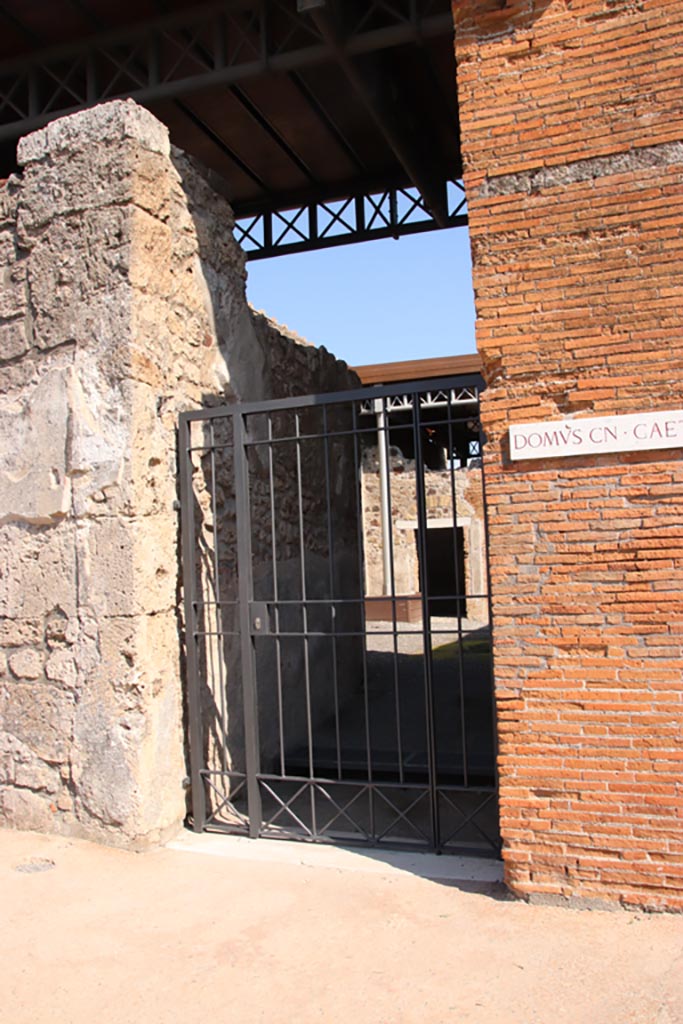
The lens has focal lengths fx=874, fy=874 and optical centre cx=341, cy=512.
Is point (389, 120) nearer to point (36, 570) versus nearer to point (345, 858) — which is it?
point (36, 570)

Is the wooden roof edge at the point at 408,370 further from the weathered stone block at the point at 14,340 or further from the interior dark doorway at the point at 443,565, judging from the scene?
the weathered stone block at the point at 14,340

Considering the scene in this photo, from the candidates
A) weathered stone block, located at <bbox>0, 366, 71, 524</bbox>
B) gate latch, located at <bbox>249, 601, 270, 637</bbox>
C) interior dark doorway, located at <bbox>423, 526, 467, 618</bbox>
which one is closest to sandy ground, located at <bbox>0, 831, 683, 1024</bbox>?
gate latch, located at <bbox>249, 601, 270, 637</bbox>

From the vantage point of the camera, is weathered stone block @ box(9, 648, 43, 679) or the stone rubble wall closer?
weathered stone block @ box(9, 648, 43, 679)

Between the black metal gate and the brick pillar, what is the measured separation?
12.3 inches

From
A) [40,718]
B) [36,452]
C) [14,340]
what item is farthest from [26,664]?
[14,340]

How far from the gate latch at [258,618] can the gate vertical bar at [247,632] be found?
3cm

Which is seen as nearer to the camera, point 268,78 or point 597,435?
point 597,435

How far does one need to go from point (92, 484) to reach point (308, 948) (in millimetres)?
2738

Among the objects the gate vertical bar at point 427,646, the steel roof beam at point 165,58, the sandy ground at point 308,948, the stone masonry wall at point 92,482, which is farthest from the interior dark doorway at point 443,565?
the sandy ground at point 308,948

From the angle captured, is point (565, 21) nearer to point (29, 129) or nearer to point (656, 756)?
point (656, 756)

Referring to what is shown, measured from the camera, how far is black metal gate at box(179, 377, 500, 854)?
193 inches

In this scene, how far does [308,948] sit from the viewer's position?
3754 millimetres

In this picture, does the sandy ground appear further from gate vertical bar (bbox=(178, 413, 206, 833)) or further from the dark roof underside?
the dark roof underside

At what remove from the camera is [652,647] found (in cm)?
392
